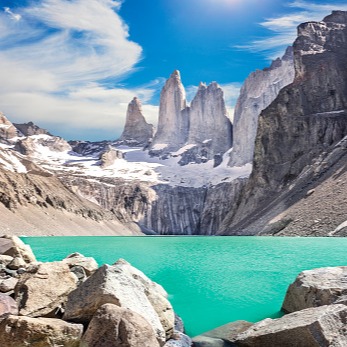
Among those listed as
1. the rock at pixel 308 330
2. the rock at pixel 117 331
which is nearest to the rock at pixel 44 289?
the rock at pixel 117 331

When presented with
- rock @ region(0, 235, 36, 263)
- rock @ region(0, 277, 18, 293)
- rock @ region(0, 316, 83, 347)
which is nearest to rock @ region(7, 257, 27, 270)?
rock @ region(0, 235, 36, 263)

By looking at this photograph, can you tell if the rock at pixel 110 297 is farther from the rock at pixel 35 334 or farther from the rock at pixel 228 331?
the rock at pixel 228 331

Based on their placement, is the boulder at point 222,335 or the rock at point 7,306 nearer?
the rock at point 7,306

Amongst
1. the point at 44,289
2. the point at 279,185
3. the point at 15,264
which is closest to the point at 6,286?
the point at 44,289

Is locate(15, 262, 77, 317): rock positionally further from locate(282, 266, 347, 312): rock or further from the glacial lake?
locate(282, 266, 347, 312): rock

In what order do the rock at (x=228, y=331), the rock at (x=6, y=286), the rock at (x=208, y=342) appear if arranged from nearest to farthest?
the rock at (x=208, y=342) → the rock at (x=228, y=331) → the rock at (x=6, y=286)

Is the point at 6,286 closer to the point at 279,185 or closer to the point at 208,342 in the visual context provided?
the point at 208,342

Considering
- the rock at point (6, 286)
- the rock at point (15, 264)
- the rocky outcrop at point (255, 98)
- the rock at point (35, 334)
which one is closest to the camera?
the rock at point (35, 334)
